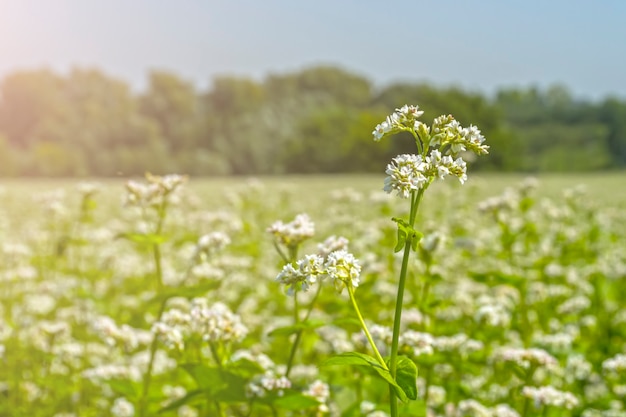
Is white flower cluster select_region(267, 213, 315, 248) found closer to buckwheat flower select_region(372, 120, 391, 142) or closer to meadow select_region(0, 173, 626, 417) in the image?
meadow select_region(0, 173, 626, 417)

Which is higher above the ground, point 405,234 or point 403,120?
point 403,120

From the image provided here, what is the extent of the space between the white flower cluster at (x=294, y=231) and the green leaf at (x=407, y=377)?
1110mm

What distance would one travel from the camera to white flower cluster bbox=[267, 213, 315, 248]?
3.70 meters

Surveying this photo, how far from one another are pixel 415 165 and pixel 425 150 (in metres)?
0.18

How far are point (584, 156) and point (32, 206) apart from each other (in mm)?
93872

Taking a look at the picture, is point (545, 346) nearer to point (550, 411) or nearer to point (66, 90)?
point (550, 411)

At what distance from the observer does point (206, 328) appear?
Result: 12.1 feet

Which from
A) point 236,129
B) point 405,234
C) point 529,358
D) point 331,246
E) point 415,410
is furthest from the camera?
point 236,129

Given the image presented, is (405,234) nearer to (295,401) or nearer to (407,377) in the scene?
(407,377)

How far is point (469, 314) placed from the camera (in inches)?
276

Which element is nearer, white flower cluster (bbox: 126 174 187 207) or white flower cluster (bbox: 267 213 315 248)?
white flower cluster (bbox: 267 213 315 248)

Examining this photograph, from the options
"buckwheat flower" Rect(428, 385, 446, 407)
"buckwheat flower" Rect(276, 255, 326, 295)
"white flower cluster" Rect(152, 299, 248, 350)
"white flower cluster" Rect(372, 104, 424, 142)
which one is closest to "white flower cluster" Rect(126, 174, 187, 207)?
"white flower cluster" Rect(152, 299, 248, 350)

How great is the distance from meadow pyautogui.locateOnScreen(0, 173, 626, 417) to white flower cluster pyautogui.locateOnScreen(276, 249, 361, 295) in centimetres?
8

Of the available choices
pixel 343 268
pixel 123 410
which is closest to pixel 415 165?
pixel 343 268
